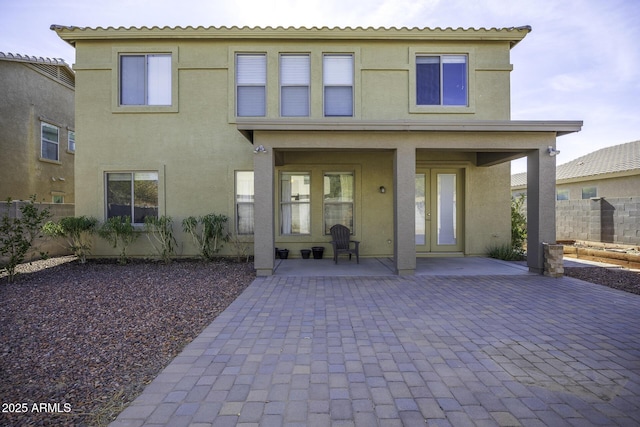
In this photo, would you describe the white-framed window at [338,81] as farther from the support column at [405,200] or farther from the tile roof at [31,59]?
the tile roof at [31,59]

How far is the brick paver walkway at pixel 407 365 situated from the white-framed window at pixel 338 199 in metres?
4.30

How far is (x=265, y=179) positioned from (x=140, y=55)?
5926mm

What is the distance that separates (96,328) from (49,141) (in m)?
12.8

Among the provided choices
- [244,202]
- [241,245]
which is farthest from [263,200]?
[241,245]

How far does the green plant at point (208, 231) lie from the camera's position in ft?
28.6

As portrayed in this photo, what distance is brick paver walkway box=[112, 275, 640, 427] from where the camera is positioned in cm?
241

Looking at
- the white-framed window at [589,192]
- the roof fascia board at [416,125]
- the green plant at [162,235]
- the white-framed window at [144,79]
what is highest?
the white-framed window at [144,79]

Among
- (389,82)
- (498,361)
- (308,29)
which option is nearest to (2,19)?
(308,29)

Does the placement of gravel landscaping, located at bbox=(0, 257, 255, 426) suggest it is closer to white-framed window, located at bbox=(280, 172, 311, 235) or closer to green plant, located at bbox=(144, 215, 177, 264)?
green plant, located at bbox=(144, 215, 177, 264)

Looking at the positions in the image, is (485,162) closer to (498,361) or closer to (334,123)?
(334,123)

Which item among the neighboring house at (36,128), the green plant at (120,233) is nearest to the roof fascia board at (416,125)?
the green plant at (120,233)

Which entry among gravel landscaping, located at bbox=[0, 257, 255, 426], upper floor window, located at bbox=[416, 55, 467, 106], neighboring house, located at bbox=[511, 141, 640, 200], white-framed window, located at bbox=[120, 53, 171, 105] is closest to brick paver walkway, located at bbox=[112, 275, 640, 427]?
gravel landscaping, located at bbox=[0, 257, 255, 426]

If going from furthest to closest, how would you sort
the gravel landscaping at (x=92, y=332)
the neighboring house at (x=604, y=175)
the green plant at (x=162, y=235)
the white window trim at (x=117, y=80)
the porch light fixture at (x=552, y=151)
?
the neighboring house at (x=604, y=175) < the white window trim at (x=117, y=80) < the green plant at (x=162, y=235) < the porch light fixture at (x=552, y=151) < the gravel landscaping at (x=92, y=332)

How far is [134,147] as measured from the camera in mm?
9203
